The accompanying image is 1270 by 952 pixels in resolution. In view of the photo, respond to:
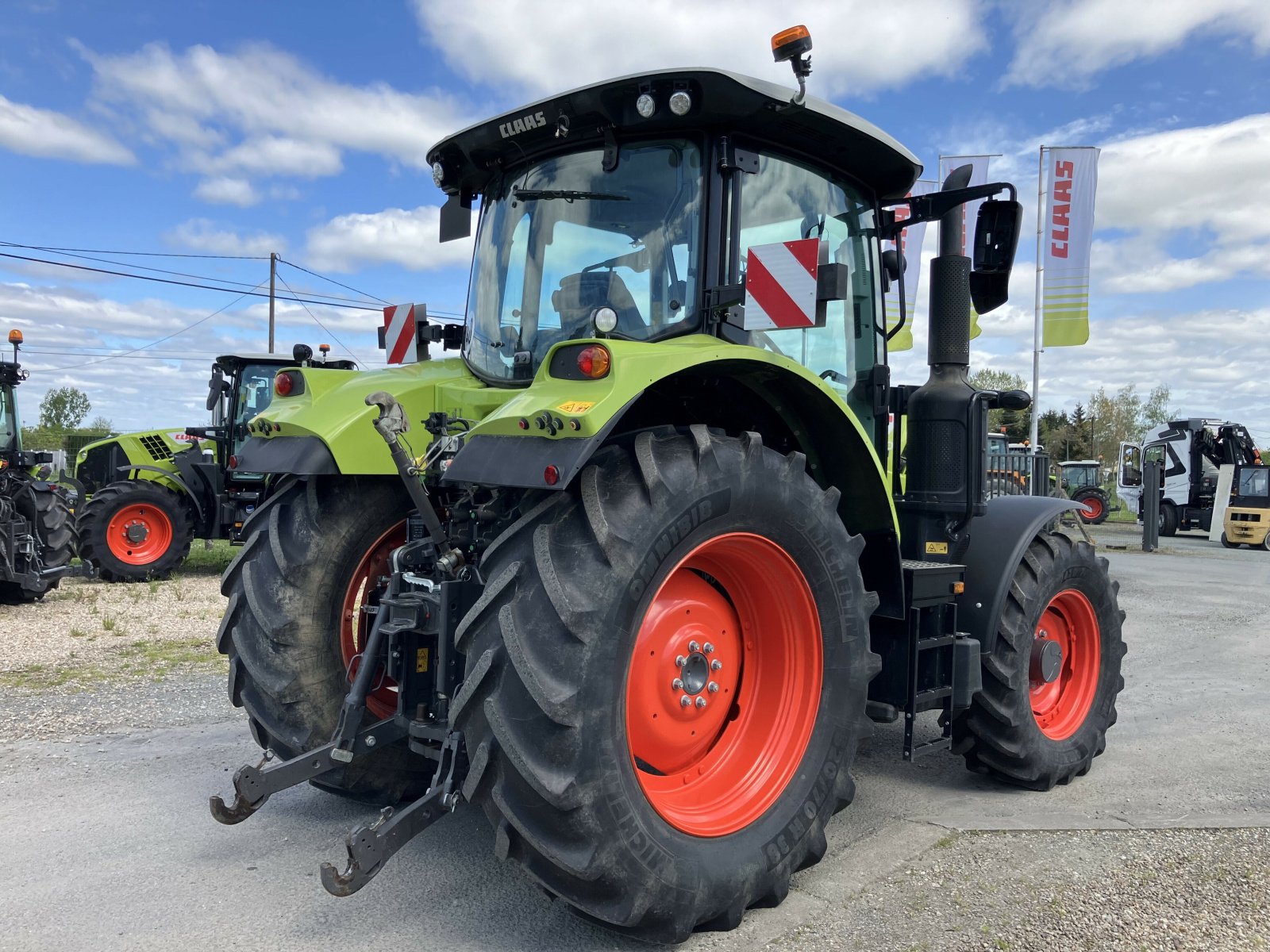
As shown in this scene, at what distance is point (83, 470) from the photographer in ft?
40.8

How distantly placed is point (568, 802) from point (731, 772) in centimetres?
89

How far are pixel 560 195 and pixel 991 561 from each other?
2.31 meters

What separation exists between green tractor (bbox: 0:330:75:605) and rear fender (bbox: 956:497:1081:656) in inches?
340

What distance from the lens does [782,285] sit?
3234mm

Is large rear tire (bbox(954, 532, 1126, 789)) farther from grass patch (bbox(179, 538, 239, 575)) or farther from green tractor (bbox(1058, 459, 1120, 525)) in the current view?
green tractor (bbox(1058, 459, 1120, 525))

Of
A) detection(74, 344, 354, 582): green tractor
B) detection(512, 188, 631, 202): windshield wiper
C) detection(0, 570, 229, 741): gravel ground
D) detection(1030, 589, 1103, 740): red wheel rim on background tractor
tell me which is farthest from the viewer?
detection(74, 344, 354, 582): green tractor

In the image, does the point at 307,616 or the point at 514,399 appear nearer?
the point at 514,399

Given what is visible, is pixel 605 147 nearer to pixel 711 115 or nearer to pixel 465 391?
pixel 711 115

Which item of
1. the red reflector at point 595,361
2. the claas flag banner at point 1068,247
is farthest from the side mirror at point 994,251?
the claas flag banner at point 1068,247

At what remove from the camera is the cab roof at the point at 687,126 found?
3145 mm

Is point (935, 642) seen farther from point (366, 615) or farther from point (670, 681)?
point (366, 615)

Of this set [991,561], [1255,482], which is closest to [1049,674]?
[991,561]

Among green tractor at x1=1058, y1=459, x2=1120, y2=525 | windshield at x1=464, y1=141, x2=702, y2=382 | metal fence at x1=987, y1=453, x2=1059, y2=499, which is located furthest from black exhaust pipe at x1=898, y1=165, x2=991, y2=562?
green tractor at x1=1058, y1=459, x2=1120, y2=525

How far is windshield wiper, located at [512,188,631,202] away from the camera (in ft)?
11.1
